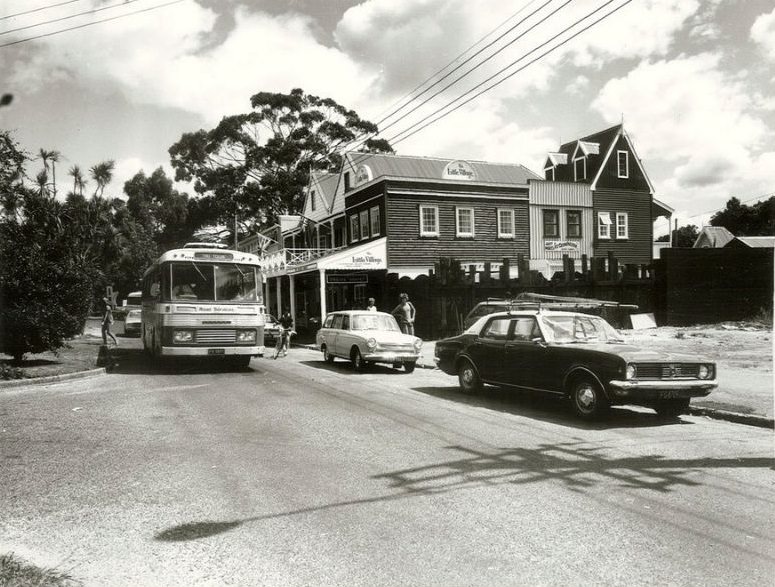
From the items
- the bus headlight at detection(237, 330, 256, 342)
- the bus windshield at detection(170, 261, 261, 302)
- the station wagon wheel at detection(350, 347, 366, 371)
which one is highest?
the bus windshield at detection(170, 261, 261, 302)

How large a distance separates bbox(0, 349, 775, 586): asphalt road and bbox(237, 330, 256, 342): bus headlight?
18.4 feet

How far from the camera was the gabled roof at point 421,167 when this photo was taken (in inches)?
1298

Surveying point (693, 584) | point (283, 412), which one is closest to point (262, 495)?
point (693, 584)

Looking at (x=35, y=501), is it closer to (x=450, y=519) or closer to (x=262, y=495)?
(x=262, y=495)

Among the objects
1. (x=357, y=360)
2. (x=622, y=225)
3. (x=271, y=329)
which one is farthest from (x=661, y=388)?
(x=622, y=225)

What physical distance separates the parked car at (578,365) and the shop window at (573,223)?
2487 cm

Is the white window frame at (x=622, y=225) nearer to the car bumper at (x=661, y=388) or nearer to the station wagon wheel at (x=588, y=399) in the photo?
the car bumper at (x=661, y=388)

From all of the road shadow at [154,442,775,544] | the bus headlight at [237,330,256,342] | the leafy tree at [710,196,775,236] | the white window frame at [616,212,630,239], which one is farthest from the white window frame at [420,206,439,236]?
the leafy tree at [710,196,775,236]

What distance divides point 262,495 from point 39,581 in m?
2.03

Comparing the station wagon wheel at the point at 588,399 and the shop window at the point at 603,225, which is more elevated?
the shop window at the point at 603,225

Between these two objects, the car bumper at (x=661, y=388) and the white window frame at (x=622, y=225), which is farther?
the white window frame at (x=622, y=225)

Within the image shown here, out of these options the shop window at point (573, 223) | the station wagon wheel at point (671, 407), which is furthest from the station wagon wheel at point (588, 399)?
the shop window at point (573, 223)

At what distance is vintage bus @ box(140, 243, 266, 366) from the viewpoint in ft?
49.6

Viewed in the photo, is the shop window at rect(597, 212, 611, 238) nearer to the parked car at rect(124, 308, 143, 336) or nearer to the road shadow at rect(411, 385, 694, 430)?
the road shadow at rect(411, 385, 694, 430)
